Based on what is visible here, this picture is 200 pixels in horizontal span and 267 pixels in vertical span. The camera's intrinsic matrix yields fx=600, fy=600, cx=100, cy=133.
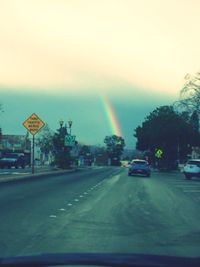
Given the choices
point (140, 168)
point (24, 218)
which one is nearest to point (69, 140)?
point (140, 168)

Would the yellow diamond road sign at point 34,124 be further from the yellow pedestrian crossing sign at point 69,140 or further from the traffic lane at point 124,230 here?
the yellow pedestrian crossing sign at point 69,140

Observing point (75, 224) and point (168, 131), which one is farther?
point (168, 131)

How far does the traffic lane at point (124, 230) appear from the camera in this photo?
9.84 m

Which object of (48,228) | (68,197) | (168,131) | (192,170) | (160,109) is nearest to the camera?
(48,228)

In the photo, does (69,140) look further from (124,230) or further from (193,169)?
(124,230)

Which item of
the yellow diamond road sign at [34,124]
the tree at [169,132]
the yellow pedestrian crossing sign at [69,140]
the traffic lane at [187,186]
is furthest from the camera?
the tree at [169,132]

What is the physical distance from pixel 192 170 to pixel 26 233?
131ft

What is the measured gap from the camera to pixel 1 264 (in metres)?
4.48

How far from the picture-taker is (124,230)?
12.4 metres

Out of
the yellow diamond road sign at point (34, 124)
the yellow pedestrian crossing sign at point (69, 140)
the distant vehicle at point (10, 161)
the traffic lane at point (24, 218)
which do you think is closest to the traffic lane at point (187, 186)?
the traffic lane at point (24, 218)

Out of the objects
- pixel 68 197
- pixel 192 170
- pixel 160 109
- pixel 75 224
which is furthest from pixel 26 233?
pixel 160 109

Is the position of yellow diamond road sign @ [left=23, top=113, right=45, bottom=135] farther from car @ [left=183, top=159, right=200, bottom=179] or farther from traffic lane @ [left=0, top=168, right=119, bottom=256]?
traffic lane @ [left=0, top=168, right=119, bottom=256]

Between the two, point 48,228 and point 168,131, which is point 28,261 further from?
point 168,131

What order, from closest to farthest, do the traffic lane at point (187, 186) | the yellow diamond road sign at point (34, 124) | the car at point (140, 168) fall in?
the traffic lane at point (187, 186) → the yellow diamond road sign at point (34, 124) → the car at point (140, 168)
